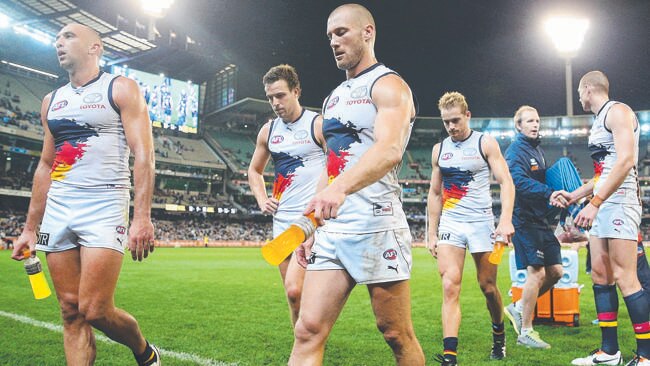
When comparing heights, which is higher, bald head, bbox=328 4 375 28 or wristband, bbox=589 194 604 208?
bald head, bbox=328 4 375 28

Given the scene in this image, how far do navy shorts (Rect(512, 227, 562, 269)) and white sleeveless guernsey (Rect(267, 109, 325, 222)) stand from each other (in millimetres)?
2671

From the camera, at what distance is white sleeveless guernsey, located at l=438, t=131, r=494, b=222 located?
17.6 feet

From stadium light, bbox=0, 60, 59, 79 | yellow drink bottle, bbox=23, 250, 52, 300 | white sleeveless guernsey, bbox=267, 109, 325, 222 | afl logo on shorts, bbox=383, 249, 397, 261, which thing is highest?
stadium light, bbox=0, 60, 59, 79

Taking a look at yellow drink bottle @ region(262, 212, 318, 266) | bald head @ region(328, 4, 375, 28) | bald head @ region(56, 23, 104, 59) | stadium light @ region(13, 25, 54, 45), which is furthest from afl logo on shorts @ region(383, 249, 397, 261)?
stadium light @ region(13, 25, 54, 45)

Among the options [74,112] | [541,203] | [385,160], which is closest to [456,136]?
[541,203]

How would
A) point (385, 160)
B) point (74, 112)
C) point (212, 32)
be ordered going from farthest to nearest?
point (212, 32) → point (74, 112) → point (385, 160)

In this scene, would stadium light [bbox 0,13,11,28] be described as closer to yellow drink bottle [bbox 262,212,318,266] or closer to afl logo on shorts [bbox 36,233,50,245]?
afl logo on shorts [bbox 36,233,50,245]

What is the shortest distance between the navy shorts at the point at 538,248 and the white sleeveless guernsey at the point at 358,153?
3538mm

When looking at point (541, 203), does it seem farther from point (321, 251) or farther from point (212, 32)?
point (212, 32)

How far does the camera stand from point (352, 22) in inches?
118

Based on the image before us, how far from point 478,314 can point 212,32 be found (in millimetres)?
53493

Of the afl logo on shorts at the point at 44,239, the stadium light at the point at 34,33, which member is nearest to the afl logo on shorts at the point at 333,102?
the afl logo on shorts at the point at 44,239

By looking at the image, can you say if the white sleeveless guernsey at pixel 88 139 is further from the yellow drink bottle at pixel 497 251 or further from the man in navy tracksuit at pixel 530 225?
the man in navy tracksuit at pixel 530 225

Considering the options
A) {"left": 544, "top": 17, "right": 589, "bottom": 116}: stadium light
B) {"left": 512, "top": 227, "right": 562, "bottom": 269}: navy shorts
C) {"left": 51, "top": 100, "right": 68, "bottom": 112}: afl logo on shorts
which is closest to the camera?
{"left": 51, "top": 100, "right": 68, "bottom": 112}: afl logo on shorts
